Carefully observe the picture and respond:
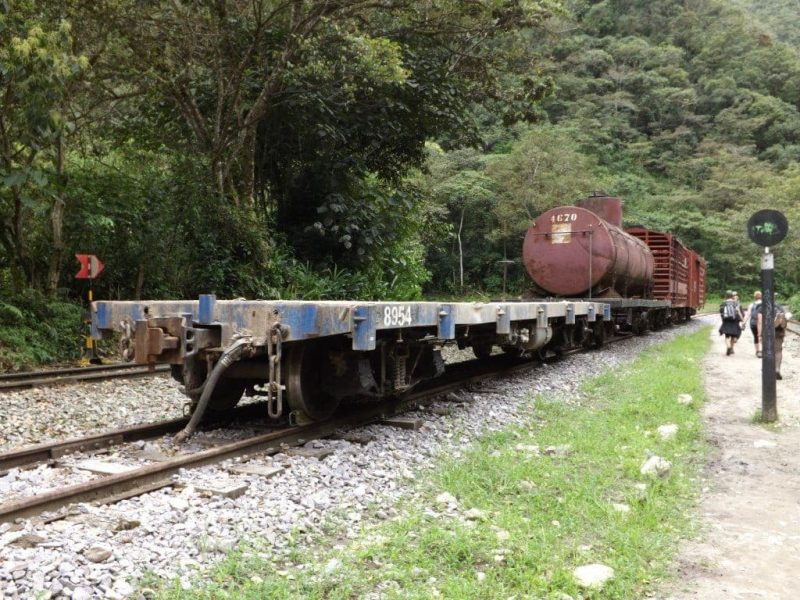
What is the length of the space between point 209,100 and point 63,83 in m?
6.31

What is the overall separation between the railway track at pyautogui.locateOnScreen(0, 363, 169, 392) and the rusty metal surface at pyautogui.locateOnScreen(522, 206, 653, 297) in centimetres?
739

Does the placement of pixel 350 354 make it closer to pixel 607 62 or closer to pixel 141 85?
pixel 141 85

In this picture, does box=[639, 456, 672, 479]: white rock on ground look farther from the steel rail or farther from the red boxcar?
the red boxcar

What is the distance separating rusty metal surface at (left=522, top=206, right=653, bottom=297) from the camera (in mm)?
12523

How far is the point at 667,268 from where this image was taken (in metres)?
18.1

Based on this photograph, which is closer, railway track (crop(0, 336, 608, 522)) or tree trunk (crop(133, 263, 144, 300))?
railway track (crop(0, 336, 608, 522))

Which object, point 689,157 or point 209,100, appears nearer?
point 209,100

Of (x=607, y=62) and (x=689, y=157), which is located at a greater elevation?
(x=607, y=62)

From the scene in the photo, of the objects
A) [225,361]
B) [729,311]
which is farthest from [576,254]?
[225,361]

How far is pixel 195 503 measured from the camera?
3.90 meters

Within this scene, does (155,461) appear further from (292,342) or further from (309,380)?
(309,380)

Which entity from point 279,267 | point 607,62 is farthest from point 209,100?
point 607,62

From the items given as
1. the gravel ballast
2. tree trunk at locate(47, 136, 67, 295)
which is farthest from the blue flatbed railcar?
tree trunk at locate(47, 136, 67, 295)

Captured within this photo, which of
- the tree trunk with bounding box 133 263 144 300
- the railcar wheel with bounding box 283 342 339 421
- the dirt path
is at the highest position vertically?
the tree trunk with bounding box 133 263 144 300
